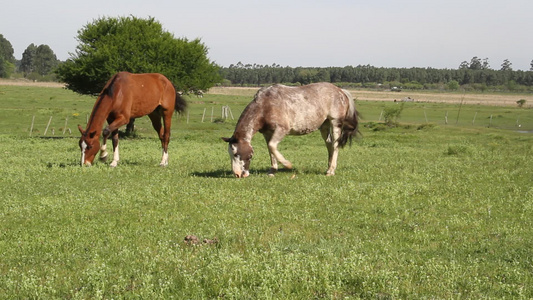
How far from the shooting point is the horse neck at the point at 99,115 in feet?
57.8

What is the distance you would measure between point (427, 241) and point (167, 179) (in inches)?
341

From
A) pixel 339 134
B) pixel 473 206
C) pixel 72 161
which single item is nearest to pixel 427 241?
pixel 473 206

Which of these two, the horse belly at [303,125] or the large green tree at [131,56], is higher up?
the large green tree at [131,56]

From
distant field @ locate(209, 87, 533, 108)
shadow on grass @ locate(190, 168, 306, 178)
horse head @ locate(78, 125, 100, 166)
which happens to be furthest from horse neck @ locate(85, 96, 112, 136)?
distant field @ locate(209, 87, 533, 108)

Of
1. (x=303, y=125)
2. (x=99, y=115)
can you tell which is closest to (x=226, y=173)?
(x=303, y=125)

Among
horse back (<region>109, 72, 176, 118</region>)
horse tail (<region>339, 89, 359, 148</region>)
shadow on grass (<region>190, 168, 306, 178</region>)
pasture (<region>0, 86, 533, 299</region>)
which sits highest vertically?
horse back (<region>109, 72, 176, 118</region>)

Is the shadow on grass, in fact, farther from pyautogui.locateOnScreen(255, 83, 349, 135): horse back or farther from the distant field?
the distant field

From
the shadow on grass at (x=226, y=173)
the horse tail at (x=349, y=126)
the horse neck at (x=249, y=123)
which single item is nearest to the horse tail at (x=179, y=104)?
the shadow on grass at (x=226, y=173)

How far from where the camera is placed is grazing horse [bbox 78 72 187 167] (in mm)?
17750

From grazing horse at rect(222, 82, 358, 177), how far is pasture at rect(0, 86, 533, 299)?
81 centimetres

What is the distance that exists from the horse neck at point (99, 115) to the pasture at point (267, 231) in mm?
1325

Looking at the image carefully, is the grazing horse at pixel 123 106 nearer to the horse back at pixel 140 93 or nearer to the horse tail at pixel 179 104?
the horse back at pixel 140 93

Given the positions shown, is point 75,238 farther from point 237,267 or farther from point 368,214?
point 368,214

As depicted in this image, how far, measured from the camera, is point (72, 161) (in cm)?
2023
